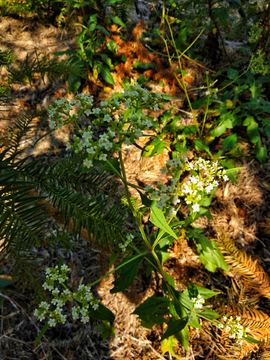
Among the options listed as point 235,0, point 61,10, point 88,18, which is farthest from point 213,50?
point 61,10

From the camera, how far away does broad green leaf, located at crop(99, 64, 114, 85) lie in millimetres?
2910

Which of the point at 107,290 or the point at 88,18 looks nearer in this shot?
the point at 107,290

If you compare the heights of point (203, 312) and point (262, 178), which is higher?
point (262, 178)

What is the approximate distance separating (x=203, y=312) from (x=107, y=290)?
85cm

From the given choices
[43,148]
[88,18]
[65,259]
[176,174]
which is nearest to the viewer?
[176,174]

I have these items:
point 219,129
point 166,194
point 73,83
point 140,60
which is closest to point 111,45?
point 140,60

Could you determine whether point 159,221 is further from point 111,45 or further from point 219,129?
point 111,45

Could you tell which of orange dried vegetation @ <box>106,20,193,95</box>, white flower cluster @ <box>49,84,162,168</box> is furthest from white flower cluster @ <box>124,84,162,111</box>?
orange dried vegetation @ <box>106,20,193,95</box>

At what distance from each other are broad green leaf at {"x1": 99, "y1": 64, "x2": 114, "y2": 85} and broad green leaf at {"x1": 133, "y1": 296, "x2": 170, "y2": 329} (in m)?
2.48

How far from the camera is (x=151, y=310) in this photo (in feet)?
5.02

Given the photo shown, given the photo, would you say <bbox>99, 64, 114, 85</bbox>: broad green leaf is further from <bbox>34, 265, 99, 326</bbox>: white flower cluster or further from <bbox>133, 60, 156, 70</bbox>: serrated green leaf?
<bbox>34, 265, 99, 326</bbox>: white flower cluster

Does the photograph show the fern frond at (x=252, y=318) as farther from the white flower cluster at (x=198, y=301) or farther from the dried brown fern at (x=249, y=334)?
the white flower cluster at (x=198, y=301)

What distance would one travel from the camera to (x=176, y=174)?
1495 millimetres

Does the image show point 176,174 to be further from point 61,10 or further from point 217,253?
point 61,10
